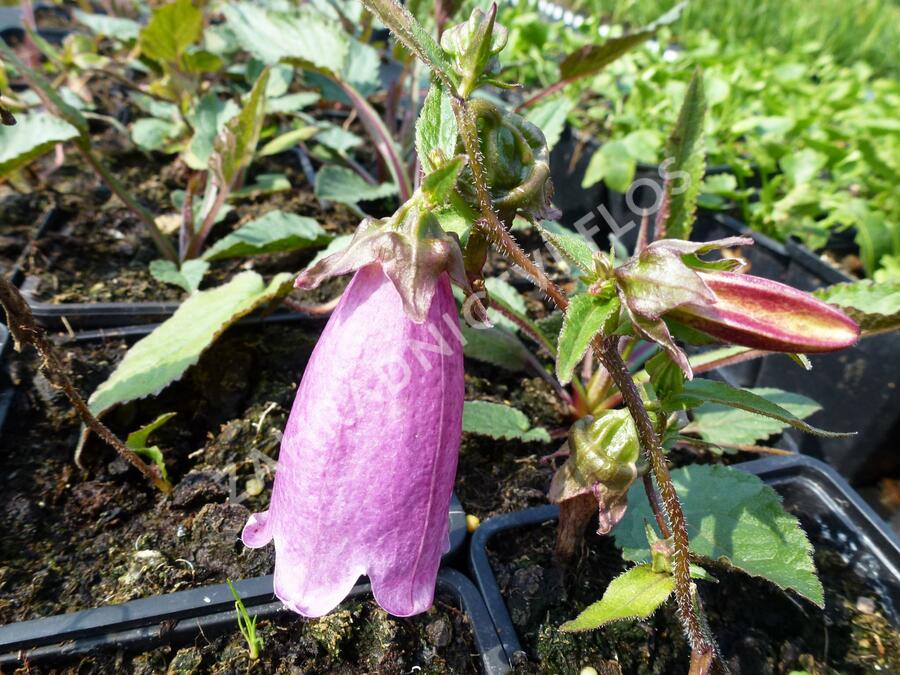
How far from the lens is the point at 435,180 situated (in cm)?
54

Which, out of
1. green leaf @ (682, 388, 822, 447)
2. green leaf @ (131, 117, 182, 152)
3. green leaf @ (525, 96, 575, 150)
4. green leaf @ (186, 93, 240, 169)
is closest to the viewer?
green leaf @ (682, 388, 822, 447)

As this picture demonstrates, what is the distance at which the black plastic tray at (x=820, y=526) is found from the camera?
88cm

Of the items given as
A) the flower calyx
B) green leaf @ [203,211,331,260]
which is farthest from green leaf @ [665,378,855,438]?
green leaf @ [203,211,331,260]

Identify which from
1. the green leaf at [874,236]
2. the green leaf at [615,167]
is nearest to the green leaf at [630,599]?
the green leaf at [615,167]

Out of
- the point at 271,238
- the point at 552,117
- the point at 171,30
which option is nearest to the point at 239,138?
the point at 271,238

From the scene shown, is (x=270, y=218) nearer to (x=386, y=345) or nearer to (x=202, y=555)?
(x=202, y=555)

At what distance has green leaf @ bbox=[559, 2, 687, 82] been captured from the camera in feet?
4.68

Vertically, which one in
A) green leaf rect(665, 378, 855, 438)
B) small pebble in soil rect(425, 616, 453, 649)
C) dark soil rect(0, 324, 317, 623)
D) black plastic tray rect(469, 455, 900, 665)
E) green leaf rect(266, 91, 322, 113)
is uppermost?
green leaf rect(665, 378, 855, 438)

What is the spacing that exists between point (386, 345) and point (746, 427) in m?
0.82

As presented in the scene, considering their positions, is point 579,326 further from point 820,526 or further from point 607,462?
point 820,526

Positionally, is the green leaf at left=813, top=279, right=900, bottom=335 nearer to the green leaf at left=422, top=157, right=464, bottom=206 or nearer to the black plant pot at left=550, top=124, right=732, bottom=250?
the green leaf at left=422, top=157, right=464, bottom=206

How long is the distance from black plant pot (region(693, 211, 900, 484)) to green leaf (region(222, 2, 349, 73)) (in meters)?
1.19

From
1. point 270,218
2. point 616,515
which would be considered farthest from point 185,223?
point 616,515

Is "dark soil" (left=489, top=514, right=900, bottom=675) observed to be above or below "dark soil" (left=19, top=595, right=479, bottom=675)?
above
